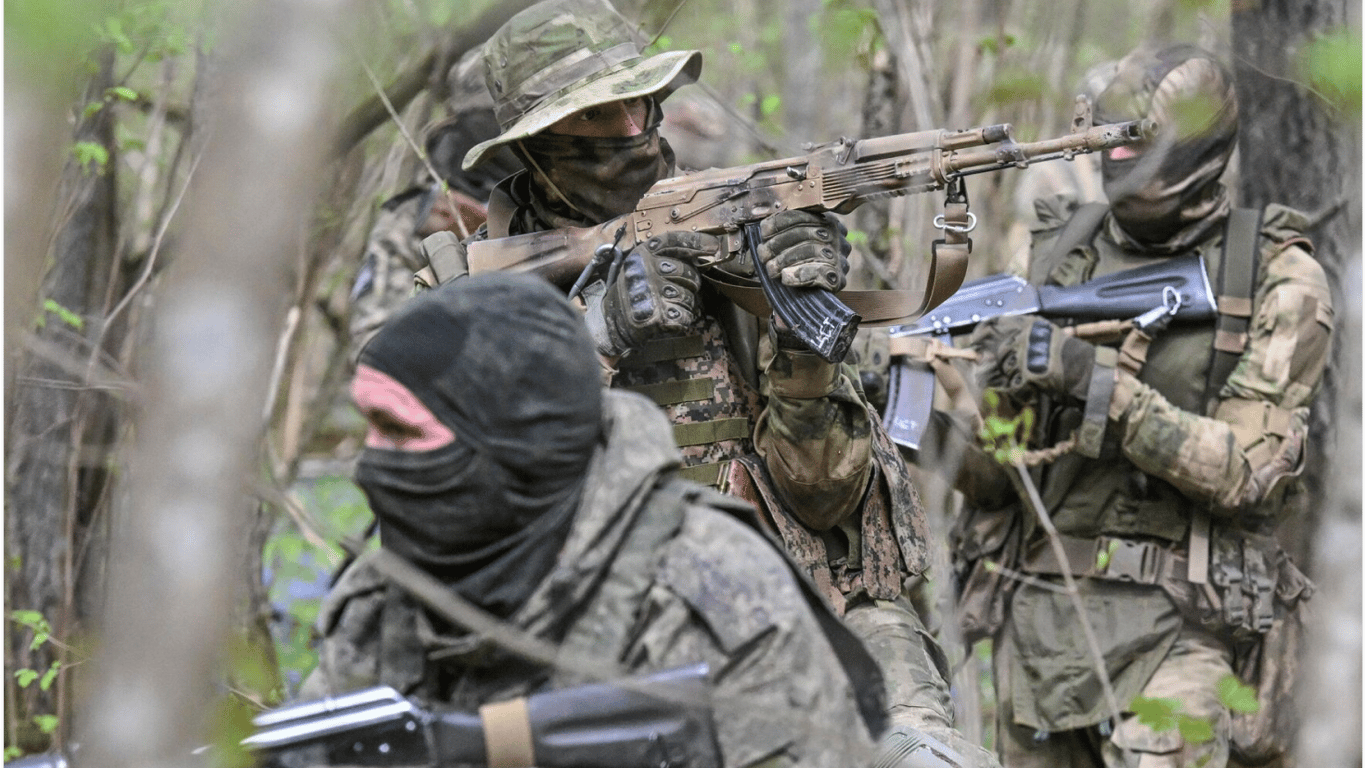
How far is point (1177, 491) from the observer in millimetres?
5316

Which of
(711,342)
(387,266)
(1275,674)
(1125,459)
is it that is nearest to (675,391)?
(711,342)

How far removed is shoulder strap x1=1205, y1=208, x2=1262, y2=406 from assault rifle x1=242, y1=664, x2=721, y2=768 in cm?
319

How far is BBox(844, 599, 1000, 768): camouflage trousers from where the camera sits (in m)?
4.01

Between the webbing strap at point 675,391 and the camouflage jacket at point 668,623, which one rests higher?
the webbing strap at point 675,391

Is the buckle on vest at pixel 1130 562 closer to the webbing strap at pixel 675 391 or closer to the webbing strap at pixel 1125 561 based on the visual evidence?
the webbing strap at pixel 1125 561

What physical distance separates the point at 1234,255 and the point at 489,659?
340 cm

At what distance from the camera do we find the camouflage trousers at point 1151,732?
4.98m

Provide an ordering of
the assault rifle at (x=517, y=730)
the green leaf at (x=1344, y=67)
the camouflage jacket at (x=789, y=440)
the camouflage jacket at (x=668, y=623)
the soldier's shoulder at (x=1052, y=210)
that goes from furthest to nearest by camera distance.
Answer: the soldier's shoulder at (x=1052, y=210) < the camouflage jacket at (x=789, y=440) < the green leaf at (x=1344, y=67) < the camouflage jacket at (x=668, y=623) < the assault rifle at (x=517, y=730)

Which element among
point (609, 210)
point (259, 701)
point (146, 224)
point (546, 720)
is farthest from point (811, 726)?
point (146, 224)

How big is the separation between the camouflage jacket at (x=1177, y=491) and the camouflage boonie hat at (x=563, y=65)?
183 cm

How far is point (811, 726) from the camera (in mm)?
2271

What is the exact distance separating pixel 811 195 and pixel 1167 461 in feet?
5.25

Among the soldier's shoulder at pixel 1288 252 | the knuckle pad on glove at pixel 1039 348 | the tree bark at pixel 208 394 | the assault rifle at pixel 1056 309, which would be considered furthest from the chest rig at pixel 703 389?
the tree bark at pixel 208 394

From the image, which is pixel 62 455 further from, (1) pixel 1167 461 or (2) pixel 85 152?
(1) pixel 1167 461
